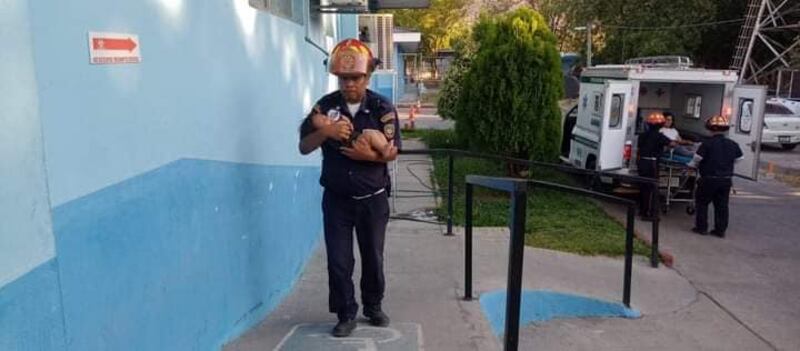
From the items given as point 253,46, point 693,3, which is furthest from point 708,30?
point 253,46

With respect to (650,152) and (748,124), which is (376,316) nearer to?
(650,152)

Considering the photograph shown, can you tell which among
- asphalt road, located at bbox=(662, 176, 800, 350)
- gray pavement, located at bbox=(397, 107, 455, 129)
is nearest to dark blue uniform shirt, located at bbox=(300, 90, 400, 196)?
asphalt road, located at bbox=(662, 176, 800, 350)

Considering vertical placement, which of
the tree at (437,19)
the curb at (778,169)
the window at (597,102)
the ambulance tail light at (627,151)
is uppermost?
the tree at (437,19)

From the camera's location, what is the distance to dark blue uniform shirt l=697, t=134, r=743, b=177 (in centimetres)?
898

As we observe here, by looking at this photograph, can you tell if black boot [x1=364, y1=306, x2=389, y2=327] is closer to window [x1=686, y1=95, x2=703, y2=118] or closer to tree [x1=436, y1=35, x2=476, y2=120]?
window [x1=686, y1=95, x2=703, y2=118]

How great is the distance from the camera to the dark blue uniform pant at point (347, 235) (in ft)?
11.9

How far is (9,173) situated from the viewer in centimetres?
177

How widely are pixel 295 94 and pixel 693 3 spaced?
75.3 ft

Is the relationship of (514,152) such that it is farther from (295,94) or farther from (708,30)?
(708,30)

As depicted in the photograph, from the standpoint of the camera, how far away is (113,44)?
2320 millimetres

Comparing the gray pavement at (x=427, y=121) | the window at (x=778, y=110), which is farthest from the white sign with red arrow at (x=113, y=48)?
the window at (x=778, y=110)

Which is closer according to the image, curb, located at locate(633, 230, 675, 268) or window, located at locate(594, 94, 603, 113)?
curb, located at locate(633, 230, 675, 268)

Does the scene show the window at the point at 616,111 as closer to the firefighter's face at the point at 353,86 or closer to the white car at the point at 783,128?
the firefighter's face at the point at 353,86

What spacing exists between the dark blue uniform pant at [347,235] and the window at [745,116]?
812 centimetres
